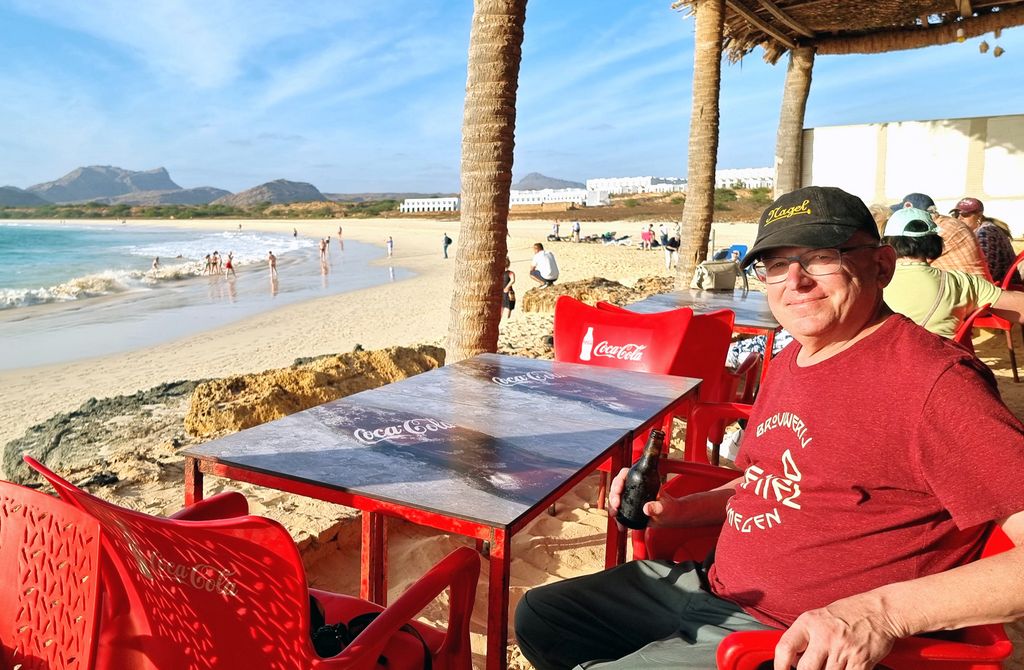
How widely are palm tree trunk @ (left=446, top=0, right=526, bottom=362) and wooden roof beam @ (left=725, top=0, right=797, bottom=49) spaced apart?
5032 millimetres

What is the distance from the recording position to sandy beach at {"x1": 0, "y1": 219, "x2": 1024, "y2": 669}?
306 centimetres

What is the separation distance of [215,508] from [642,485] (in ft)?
3.41

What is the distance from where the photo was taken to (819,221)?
5.11ft

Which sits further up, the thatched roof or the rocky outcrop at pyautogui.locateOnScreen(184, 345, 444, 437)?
the thatched roof

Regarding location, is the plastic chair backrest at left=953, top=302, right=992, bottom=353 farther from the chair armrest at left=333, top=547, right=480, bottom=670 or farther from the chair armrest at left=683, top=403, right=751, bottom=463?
the chair armrest at left=333, top=547, right=480, bottom=670

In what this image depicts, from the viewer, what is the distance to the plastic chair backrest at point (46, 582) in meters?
1.14

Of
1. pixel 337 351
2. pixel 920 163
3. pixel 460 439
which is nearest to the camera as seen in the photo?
pixel 460 439

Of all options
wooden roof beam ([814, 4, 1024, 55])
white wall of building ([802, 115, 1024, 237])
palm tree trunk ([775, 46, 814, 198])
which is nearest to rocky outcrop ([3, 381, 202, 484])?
palm tree trunk ([775, 46, 814, 198])

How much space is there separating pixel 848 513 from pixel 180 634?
4.09ft

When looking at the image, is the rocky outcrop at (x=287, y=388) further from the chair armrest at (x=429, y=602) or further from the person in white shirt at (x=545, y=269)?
the person in white shirt at (x=545, y=269)

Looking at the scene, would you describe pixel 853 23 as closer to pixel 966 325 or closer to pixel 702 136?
pixel 702 136

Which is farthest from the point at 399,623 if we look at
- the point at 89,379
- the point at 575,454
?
the point at 89,379

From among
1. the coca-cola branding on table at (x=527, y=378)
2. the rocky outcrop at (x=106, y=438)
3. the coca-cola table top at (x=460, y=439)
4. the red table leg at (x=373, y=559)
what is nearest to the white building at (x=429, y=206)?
the rocky outcrop at (x=106, y=438)

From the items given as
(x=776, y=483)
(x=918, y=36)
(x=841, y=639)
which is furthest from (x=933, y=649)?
(x=918, y=36)
